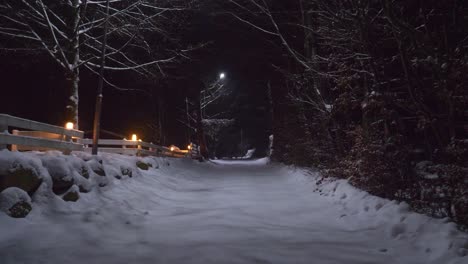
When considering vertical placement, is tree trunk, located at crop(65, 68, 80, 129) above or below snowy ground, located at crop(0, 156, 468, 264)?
above

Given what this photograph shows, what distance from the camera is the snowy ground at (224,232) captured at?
16.1ft

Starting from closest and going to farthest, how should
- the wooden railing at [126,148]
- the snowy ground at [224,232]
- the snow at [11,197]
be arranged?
the snowy ground at [224,232] < the snow at [11,197] < the wooden railing at [126,148]

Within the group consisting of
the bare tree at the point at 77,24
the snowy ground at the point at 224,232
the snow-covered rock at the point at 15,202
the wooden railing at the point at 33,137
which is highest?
the bare tree at the point at 77,24

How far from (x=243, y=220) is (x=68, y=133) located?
5.46 meters

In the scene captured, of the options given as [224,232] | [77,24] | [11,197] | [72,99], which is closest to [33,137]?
[11,197]

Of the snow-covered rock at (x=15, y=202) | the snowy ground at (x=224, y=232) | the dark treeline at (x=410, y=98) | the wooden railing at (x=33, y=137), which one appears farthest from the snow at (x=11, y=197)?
the dark treeline at (x=410, y=98)

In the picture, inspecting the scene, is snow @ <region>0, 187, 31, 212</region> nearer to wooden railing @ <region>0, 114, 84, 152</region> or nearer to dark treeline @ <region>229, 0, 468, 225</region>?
wooden railing @ <region>0, 114, 84, 152</region>

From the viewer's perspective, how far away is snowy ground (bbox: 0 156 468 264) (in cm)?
491

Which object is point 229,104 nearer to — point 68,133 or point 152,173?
point 152,173

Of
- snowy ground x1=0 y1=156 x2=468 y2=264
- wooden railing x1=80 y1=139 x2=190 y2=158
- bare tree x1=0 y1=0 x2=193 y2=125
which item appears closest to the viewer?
snowy ground x1=0 y1=156 x2=468 y2=264

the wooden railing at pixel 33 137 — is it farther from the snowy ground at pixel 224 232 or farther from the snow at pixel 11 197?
the snowy ground at pixel 224 232

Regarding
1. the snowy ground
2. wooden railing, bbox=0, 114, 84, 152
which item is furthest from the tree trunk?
the snowy ground

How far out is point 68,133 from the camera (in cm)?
1005

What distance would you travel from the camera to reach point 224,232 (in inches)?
249
